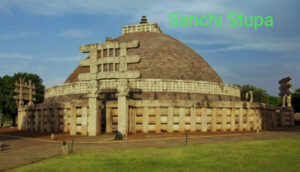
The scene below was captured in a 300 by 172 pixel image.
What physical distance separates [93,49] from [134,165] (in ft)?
44.1

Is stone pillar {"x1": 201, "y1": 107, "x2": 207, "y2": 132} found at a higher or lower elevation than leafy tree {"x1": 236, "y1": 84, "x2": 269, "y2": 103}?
lower

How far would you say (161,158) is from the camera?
384 inches

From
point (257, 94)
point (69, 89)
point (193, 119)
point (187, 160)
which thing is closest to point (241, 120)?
point (193, 119)

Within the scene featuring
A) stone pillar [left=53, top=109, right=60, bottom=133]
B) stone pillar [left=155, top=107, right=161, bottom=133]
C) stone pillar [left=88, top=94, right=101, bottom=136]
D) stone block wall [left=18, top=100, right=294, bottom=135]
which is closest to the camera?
stone pillar [left=88, top=94, right=101, bottom=136]

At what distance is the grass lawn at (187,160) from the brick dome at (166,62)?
19.5 m

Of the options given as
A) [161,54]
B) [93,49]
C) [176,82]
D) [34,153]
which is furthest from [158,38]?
[34,153]

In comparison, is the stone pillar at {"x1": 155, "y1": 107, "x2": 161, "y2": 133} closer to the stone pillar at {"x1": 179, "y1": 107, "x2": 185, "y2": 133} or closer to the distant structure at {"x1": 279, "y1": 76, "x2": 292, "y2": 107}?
A: the stone pillar at {"x1": 179, "y1": 107, "x2": 185, "y2": 133}

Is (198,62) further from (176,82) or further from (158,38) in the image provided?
(176,82)

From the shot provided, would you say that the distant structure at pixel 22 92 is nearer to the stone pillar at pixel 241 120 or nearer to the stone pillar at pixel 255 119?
the stone pillar at pixel 241 120

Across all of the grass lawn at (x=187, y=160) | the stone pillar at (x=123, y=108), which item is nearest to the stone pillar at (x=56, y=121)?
the stone pillar at (x=123, y=108)

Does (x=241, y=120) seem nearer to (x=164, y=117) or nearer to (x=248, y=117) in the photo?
(x=248, y=117)

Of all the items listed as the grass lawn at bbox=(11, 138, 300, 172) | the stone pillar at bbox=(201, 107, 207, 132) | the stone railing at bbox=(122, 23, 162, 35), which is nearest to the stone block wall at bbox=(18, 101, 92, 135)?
the stone pillar at bbox=(201, 107, 207, 132)

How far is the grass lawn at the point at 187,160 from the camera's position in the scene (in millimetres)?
8391

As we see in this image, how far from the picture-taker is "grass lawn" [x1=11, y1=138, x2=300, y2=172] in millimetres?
8391
